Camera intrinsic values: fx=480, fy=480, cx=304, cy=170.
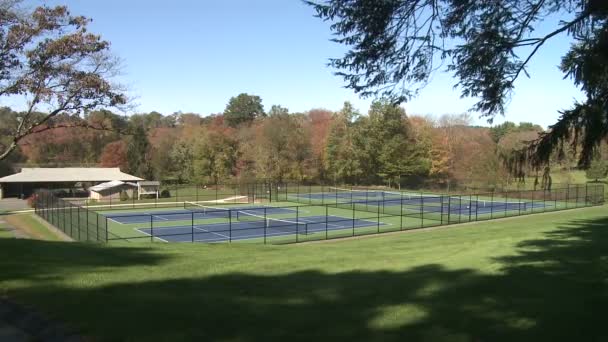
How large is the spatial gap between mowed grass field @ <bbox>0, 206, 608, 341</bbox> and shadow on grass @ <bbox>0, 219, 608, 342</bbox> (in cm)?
2

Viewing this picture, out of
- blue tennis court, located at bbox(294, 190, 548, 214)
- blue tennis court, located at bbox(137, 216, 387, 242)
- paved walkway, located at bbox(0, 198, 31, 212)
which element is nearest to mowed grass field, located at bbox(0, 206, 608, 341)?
blue tennis court, located at bbox(137, 216, 387, 242)

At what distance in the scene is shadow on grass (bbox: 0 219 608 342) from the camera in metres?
5.24

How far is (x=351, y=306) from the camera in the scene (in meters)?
6.40

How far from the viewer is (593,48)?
23.6 ft

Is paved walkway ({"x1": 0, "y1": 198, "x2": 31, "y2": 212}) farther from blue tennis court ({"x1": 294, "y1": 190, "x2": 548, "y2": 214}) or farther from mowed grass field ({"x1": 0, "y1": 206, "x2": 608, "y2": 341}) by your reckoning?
mowed grass field ({"x1": 0, "y1": 206, "x2": 608, "y2": 341})

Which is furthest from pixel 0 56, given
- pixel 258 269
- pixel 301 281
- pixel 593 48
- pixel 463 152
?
pixel 463 152

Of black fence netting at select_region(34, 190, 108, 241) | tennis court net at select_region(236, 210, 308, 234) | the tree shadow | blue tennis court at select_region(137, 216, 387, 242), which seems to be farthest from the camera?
tennis court net at select_region(236, 210, 308, 234)

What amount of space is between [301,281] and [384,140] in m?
67.0

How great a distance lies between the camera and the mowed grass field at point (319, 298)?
529 cm

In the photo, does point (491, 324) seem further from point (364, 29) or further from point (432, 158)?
point (432, 158)

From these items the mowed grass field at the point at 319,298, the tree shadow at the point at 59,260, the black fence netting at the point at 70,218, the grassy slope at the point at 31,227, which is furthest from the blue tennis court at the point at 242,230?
the mowed grass field at the point at 319,298

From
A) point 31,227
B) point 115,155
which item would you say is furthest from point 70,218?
point 115,155

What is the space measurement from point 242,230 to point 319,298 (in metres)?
25.2

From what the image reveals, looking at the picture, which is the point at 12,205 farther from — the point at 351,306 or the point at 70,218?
the point at 351,306
